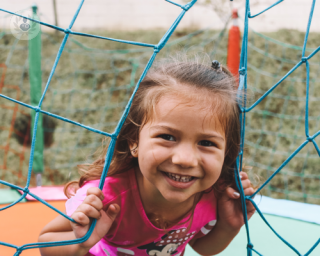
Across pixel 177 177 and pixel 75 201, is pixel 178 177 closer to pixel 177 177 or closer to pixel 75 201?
pixel 177 177

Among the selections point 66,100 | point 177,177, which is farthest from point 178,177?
point 66,100

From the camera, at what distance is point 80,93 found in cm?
353

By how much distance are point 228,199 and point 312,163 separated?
2.78 meters

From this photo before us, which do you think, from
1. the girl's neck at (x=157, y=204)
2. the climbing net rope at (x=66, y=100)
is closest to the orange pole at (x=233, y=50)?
the girl's neck at (x=157, y=204)

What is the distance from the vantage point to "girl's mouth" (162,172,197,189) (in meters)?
0.63

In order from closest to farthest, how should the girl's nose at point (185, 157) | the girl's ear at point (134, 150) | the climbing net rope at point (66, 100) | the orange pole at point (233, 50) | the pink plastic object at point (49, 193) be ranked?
the girl's nose at point (185, 157), the girl's ear at point (134, 150), the pink plastic object at point (49, 193), the orange pole at point (233, 50), the climbing net rope at point (66, 100)

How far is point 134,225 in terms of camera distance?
78 centimetres

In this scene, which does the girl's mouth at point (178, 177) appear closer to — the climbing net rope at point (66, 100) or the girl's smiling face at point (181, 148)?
the girl's smiling face at point (181, 148)

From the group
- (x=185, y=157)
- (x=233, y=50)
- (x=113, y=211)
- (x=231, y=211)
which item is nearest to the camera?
(x=185, y=157)

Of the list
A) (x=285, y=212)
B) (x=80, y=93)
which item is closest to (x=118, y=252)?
(x=285, y=212)

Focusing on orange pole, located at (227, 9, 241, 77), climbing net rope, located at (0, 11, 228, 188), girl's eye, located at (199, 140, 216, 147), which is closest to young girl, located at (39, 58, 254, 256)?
girl's eye, located at (199, 140, 216, 147)

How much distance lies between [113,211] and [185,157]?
22 cm

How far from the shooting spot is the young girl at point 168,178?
0.62 metres

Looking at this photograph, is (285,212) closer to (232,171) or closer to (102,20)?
(232,171)
